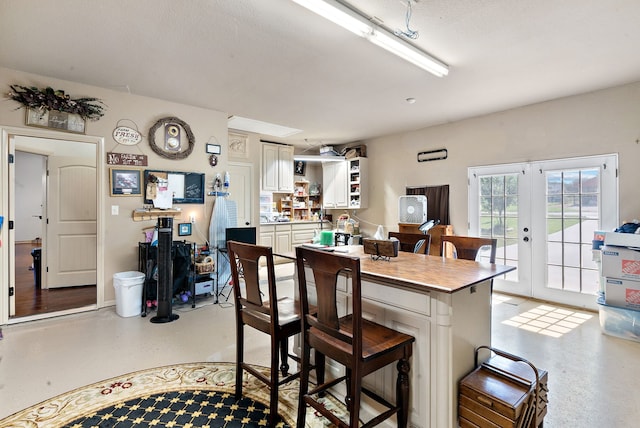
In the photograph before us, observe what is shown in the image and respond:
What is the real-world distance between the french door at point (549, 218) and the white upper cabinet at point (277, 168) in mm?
3818

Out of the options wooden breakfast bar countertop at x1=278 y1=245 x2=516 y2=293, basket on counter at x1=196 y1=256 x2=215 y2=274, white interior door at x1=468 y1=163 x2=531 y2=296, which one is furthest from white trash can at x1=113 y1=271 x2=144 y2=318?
white interior door at x1=468 y1=163 x2=531 y2=296

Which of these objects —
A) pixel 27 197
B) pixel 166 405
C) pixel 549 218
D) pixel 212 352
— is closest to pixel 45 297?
pixel 212 352

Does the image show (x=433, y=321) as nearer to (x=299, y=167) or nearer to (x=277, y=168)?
(x=277, y=168)

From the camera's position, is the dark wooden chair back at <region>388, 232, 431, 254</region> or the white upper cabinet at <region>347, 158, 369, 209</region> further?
the white upper cabinet at <region>347, 158, 369, 209</region>

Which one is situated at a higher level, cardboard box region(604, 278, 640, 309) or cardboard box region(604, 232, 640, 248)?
cardboard box region(604, 232, 640, 248)

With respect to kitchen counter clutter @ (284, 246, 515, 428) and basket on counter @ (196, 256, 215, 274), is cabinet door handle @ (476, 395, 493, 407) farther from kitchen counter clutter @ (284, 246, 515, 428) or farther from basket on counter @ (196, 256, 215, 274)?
basket on counter @ (196, 256, 215, 274)

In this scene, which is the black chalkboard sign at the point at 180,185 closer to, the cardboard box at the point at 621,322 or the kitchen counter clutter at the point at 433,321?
the kitchen counter clutter at the point at 433,321

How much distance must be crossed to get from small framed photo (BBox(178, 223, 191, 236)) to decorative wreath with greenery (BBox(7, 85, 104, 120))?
1.65 metres

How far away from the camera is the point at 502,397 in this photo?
1483 millimetres

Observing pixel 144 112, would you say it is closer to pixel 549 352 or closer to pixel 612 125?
pixel 549 352

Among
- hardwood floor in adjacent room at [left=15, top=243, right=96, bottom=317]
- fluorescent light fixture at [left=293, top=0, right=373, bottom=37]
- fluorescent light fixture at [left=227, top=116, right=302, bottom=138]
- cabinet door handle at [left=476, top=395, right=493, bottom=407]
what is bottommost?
hardwood floor in adjacent room at [left=15, top=243, right=96, bottom=317]

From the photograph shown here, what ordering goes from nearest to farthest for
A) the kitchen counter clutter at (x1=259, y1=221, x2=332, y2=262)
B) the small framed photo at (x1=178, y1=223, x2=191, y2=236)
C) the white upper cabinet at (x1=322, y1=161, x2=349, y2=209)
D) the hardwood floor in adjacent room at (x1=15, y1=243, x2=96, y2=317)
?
the hardwood floor in adjacent room at (x1=15, y1=243, x2=96, y2=317) < the small framed photo at (x1=178, y1=223, x2=191, y2=236) < the kitchen counter clutter at (x1=259, y1=221, x2=332, y2=262) < the white upper cabinet at (x1=322, y1=161, x2=349, y2=209)

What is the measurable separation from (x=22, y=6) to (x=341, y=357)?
3.27 meters

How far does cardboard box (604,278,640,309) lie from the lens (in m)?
3.10
